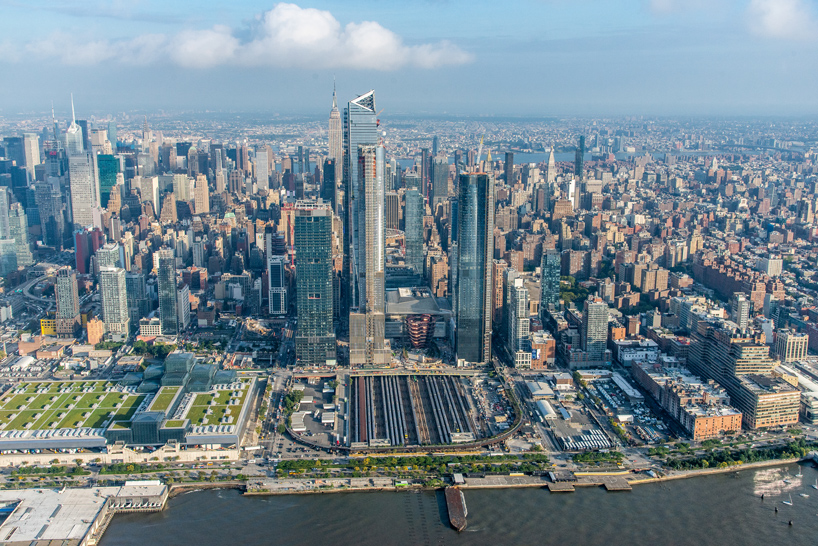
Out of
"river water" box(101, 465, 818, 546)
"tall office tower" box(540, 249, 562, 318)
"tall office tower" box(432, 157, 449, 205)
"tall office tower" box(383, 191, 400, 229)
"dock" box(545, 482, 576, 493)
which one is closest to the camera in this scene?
"river water" box(101, 465, 818, 546)

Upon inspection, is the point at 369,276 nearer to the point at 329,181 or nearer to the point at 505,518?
the point at 505,518

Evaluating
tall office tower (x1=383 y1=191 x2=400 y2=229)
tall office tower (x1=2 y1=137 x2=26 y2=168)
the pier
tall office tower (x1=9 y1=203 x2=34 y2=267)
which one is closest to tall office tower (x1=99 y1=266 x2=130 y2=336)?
the pier

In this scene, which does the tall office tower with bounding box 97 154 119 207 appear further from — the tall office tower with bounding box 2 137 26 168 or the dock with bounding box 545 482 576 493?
the dock with bounding box 545 482 576 493

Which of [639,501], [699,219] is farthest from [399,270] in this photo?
[699,219]

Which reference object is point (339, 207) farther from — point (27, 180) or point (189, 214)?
point (27, 180)

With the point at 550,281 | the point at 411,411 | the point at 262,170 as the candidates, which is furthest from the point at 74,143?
the point at 411,411

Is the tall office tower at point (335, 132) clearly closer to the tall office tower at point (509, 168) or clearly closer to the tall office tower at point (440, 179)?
the tall office tower at point (440, 179)

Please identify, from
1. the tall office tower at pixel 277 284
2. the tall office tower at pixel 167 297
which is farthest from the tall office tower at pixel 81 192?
the tall office tower at pixel 277 284
